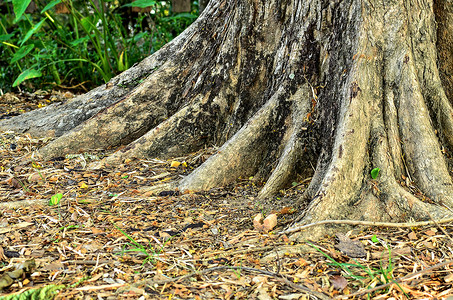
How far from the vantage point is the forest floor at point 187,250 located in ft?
6.73

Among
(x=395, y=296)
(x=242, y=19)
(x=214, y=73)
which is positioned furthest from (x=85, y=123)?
(x=395, y=296)

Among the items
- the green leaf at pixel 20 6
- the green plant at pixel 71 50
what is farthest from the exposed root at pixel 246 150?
the green plant at pixel 71 50

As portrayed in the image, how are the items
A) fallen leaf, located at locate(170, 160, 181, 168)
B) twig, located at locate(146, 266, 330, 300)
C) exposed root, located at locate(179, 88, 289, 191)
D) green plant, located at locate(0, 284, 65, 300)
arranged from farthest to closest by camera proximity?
fallen leaf, located at locate(170, 160, 181, 168), exposed root, located at locate(179, 88, 289, 191), twig, located at locate(146, 266, 330, 300), green plant, located at locate(0, 284, 65, 300)

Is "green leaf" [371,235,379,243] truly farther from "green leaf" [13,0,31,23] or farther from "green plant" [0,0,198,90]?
"green plant" [0,0,198,90]

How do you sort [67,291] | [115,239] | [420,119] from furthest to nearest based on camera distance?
[420,119]
[115,239]
[67,291]

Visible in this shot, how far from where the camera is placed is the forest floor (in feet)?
6.73

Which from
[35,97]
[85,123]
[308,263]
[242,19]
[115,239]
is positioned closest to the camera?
[308,263]

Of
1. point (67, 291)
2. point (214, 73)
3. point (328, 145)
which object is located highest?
point (214, 73)

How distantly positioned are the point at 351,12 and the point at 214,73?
51.1 inches

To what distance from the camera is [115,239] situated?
2.52 metres

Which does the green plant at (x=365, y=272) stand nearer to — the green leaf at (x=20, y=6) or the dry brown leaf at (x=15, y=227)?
the dry brown leaf at (x=15, y=227)

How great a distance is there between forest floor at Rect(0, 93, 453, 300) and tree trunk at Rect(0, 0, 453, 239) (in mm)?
203

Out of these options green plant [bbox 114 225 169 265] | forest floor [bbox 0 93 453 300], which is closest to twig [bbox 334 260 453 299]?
forest floor [bbox 0 93 453 300]

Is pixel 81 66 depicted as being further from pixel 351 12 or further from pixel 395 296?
pixel 395 296
